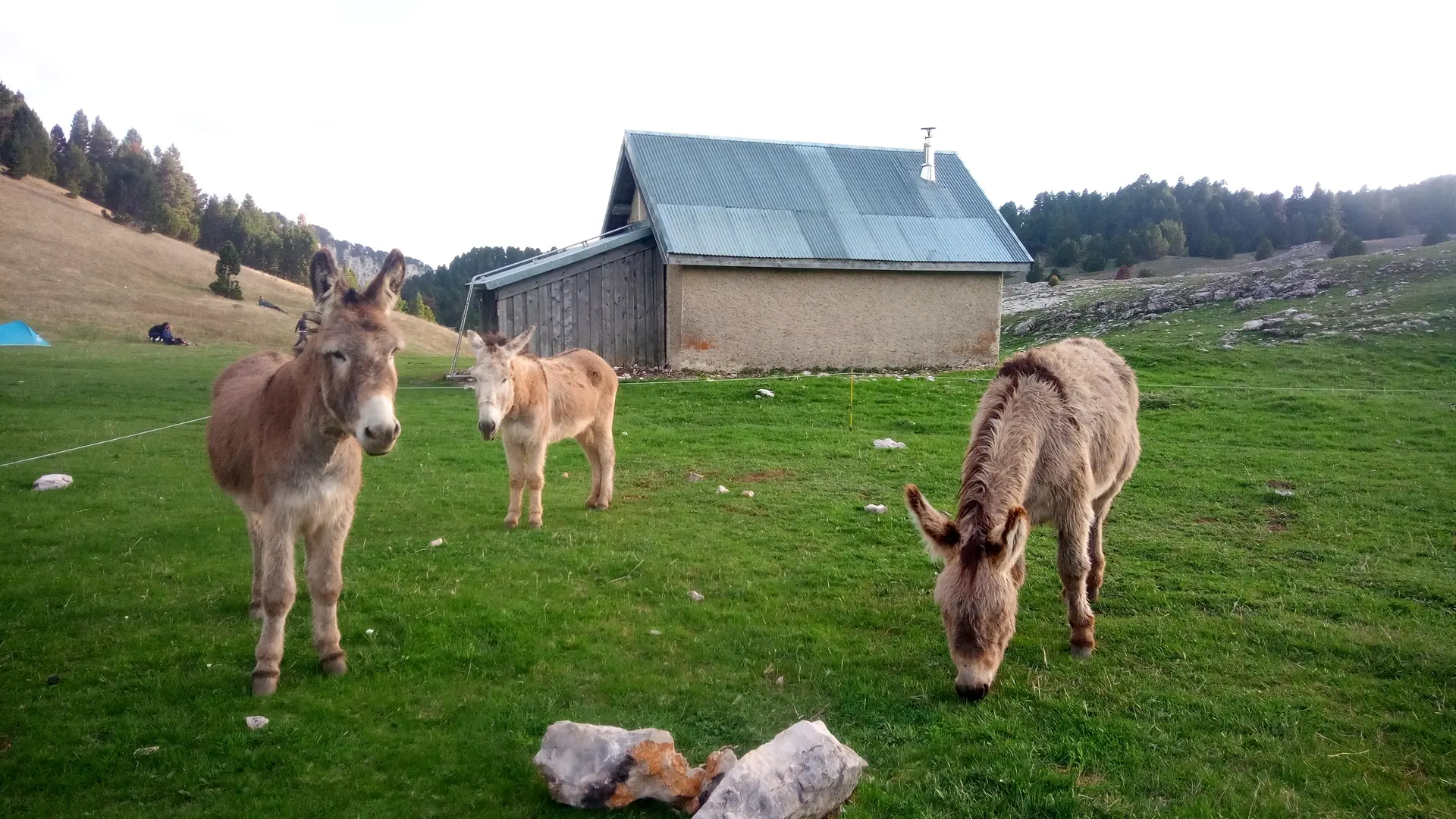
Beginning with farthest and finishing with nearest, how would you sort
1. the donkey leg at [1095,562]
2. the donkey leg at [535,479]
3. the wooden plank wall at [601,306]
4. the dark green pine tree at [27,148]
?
the dark green pine tree at [27,148] < the wooden plank wall at [601,306] < the donkey leg at [535,479] < the donkey leg at [1095,562]

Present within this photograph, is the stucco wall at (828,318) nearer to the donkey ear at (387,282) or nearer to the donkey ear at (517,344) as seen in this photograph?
the donkey ear at (517,344)

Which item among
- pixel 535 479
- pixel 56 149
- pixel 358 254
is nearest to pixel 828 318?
pixel 535 479

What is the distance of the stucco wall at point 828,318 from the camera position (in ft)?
68.6

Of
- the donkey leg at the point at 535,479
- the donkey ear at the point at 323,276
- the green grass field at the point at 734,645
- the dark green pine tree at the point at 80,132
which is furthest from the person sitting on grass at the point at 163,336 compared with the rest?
the dark green pine tree at the point at 80,132

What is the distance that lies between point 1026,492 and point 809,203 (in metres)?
19.0

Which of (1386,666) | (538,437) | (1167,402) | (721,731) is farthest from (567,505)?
(1167,402)

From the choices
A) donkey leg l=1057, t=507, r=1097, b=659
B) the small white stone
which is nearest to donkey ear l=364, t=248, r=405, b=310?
donkey leg l=1057, t=507, r=1097, b=659

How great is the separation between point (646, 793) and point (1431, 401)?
17810mm

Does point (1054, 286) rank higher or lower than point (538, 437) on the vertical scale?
higher

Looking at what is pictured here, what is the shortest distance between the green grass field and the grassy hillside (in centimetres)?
2243

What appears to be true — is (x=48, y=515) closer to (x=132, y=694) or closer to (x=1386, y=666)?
(x=132, y=694)

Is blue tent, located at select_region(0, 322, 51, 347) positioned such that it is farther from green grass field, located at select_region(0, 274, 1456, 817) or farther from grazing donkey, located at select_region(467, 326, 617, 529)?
grazing donkey, located at select_region(467, 326, 617, 529)

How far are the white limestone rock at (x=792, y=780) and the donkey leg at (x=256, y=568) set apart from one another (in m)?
4.04

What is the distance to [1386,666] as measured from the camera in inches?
204
